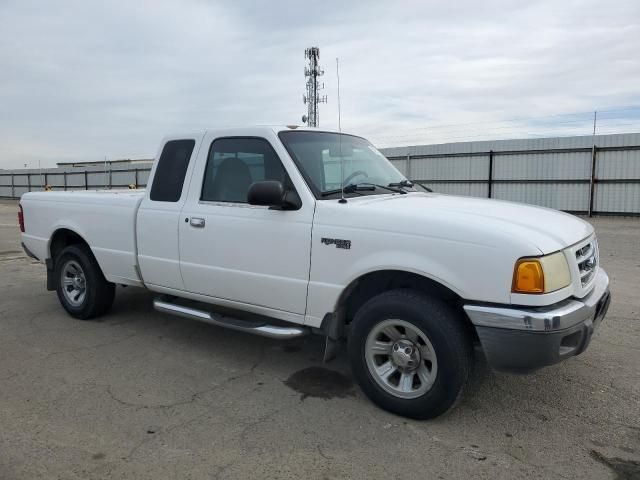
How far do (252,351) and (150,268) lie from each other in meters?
1.24

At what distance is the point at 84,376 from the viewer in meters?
4.22

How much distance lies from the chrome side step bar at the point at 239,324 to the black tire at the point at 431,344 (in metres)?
0.54

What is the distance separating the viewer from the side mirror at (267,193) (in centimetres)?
369

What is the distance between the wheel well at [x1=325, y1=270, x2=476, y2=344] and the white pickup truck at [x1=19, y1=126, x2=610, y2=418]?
0.01 meters

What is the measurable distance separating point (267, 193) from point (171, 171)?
159cm

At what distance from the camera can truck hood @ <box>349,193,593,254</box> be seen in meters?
3.16

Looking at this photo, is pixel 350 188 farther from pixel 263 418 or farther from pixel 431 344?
pixel 263 418

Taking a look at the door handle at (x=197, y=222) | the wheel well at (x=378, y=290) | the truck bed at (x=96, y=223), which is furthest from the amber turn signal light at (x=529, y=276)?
the truck bed at (x=96, y=223)

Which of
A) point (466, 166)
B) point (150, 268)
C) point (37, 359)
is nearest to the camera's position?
point (37, 359)

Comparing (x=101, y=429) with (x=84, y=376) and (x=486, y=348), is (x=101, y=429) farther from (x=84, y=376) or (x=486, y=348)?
(x=486, y=348)

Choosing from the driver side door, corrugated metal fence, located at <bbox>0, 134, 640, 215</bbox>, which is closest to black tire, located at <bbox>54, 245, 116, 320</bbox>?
the driver side door

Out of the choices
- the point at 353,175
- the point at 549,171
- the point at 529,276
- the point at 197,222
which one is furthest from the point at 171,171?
the point at 549,171

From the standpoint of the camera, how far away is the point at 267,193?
3691 mm

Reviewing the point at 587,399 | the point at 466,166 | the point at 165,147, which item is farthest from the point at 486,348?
the point at 466,166
